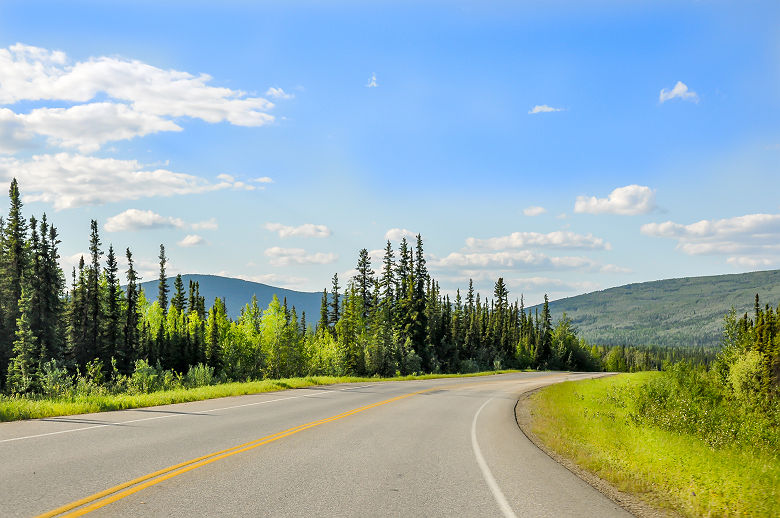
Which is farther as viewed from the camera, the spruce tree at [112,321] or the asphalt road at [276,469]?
the spruce tree at [112,321]

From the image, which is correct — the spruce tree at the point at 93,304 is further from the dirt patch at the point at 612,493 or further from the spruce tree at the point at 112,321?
the dirt patch at the point at 612,493

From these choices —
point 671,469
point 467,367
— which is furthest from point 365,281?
point 671,469

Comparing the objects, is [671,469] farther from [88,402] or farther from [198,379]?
[198,379]

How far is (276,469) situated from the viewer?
28.9 feet

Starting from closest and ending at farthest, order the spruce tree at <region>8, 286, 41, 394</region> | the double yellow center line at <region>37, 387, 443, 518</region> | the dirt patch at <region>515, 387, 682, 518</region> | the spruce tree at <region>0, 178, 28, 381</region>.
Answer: the double yellow center line at <region>37, 387, 443, 518</region> < the dirt patch at <region>515, 387, 682, 518</region> < the spruce tree at <region>8, 286, 41, 394</region> < the spruce tree at <region>0, 178, 28, 381</region>

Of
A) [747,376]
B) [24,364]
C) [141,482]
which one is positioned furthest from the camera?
[24,364]

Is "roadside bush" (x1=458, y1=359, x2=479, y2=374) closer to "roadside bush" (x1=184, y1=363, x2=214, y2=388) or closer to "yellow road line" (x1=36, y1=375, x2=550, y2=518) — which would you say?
"roadside bush" (x1=184, y1=363, x2=214, y2=388)

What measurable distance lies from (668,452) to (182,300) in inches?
4170

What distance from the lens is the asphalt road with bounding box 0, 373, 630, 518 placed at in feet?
22.1

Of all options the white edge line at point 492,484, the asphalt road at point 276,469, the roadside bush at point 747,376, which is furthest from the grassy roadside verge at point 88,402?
the roadside bush at point 747,376

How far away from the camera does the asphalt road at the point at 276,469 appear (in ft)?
22.1

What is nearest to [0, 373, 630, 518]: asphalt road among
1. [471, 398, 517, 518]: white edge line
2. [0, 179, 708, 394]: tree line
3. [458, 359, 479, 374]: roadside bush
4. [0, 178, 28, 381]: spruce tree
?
[471, 398, 517, 518]: white edge line

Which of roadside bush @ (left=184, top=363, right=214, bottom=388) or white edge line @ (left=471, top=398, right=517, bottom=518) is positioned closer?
white edge line @ (left=471, top=398, right=517, bottom=518)

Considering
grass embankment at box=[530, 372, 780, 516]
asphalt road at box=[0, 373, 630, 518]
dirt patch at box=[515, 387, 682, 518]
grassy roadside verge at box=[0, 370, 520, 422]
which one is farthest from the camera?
grassy roadside verge at box=[0, 370, 520, 422]
